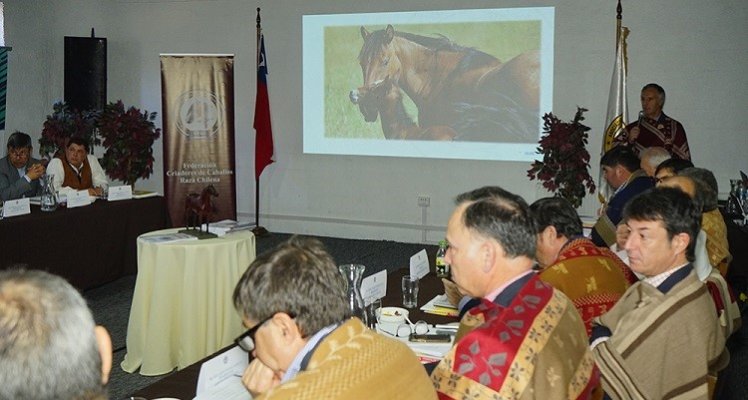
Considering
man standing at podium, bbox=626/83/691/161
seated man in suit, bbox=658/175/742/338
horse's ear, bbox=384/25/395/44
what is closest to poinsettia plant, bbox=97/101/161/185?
horse's ear, bbox=384/25/395/44

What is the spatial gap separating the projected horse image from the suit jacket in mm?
3379

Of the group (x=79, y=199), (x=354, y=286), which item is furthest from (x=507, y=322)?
(x=79, y=199)

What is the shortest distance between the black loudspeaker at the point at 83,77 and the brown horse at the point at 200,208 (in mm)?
4405

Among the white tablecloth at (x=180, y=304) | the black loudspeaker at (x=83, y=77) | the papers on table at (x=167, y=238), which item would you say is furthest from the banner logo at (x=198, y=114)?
the white tablecloth at (x=180, y=304)

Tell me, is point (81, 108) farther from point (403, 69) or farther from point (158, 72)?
point (403, 69)

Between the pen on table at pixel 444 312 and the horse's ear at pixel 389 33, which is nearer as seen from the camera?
the pen on table at pixel 444 312

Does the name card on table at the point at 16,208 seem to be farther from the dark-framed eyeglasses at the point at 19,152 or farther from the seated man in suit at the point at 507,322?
the seated man in suit at the point at 507,322

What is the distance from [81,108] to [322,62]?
8.30 ft

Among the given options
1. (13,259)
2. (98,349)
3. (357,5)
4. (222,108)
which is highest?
(357,5)

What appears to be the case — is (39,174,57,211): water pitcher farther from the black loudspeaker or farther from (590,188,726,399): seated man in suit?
(590,188,726,399): seated man in suit

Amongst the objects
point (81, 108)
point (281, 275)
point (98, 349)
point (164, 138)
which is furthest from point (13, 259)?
point (98, 349)

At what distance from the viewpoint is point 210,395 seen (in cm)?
215

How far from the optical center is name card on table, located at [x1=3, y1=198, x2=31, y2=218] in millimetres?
5473

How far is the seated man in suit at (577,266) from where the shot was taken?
9.36 ft
